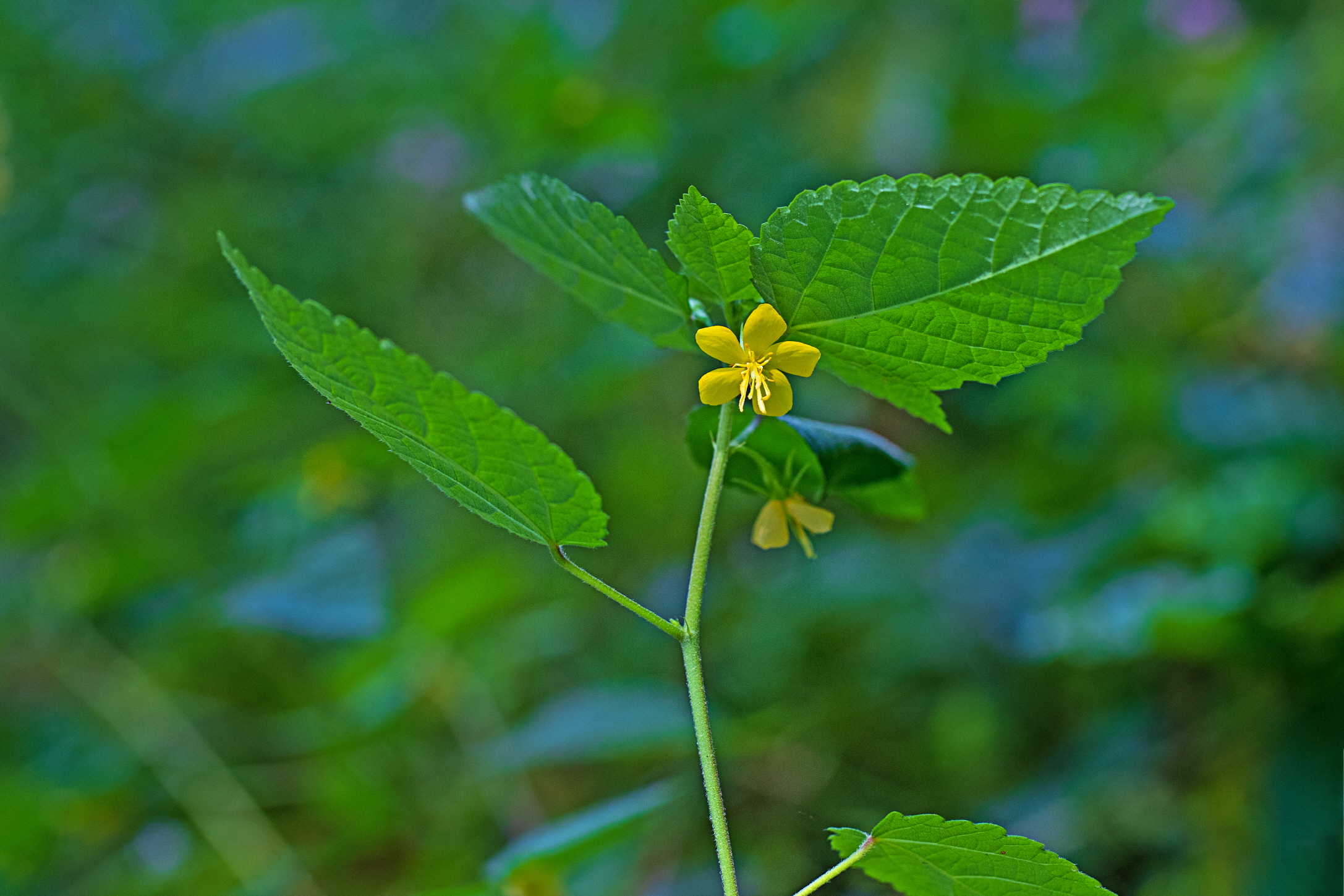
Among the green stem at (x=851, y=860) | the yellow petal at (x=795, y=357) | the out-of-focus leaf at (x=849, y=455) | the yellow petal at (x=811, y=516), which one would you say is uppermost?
the out-of-focus leaf at (x=849, y=455)

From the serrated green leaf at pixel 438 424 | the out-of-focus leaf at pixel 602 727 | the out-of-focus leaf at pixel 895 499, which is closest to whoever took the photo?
the serrated green leaf at pixel 438 424

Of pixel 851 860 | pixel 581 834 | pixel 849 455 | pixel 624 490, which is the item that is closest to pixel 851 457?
pixel 849 455

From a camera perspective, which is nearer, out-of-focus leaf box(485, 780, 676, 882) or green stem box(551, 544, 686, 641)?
green stem box(551, 544, 686, 641)

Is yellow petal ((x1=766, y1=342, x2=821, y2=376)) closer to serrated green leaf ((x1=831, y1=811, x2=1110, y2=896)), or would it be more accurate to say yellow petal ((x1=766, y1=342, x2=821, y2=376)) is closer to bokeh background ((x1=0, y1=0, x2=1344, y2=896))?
serrated green leaf ((x1=831, y1=811, x2=1110, y2=896))

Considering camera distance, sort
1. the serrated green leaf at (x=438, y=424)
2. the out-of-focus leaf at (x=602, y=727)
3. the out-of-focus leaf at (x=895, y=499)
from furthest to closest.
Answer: the out-of-focus leaf at (x=602, y=727), the out-of-focus leaf at (x=895, y=499), the serrated green leaf at (x=438, y=424)

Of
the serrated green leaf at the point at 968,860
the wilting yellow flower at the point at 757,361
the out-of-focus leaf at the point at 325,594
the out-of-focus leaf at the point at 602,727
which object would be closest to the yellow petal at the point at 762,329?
the wilting yellow flower at the point at 757,361

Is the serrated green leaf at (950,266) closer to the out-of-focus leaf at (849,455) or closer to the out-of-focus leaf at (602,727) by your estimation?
the out-of-focus leaf at (849,455)

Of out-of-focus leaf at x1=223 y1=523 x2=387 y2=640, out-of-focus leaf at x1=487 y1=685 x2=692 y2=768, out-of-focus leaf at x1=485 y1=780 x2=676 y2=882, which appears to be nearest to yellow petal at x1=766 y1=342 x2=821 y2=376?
out-of-focus leaf at x1=485 y1=780 x2=676 y2=882
